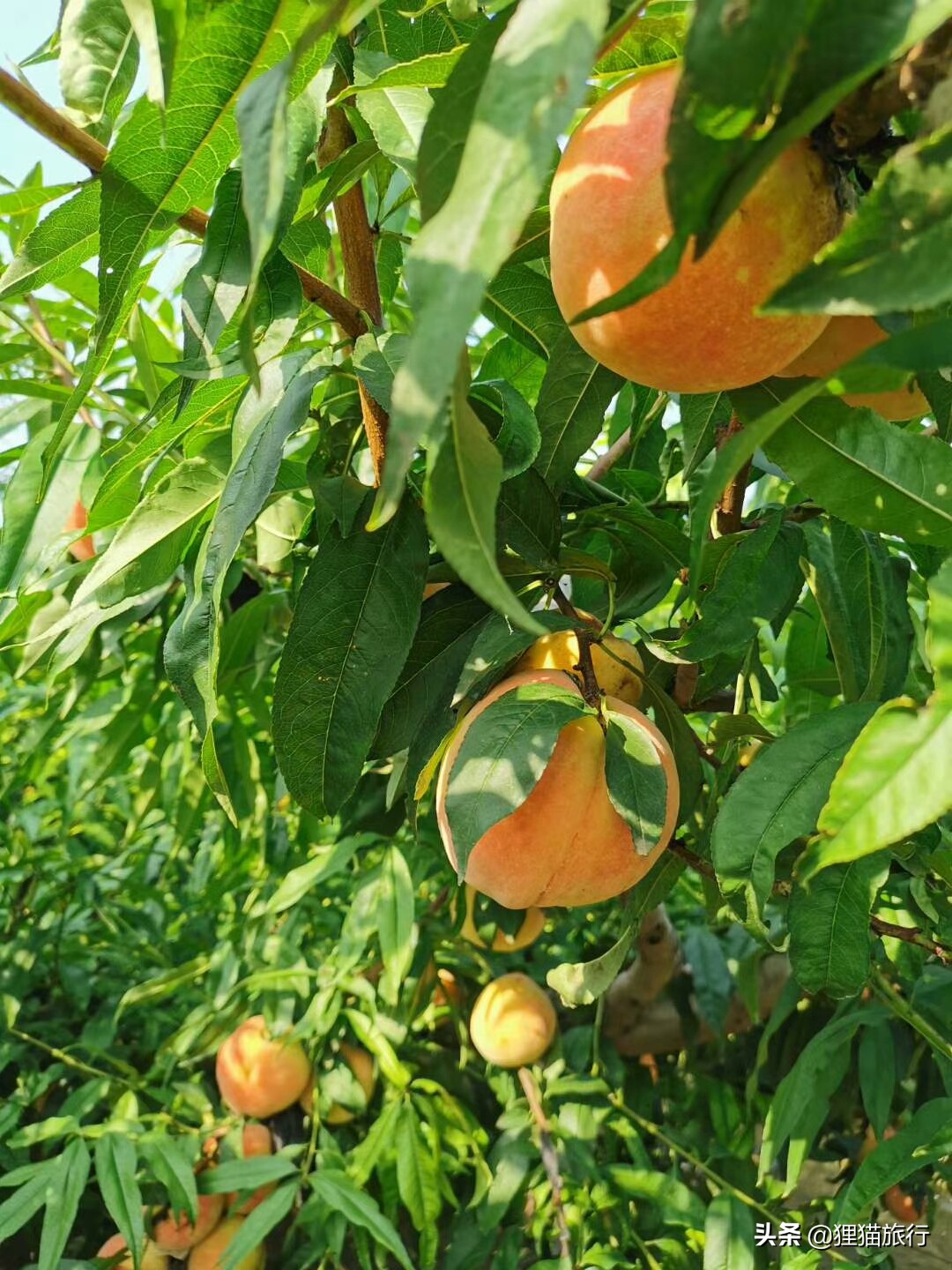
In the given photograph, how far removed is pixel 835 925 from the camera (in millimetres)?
590

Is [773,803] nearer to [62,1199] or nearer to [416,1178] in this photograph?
[416,1178]

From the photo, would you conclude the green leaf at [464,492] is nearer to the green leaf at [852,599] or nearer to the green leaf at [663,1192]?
the green leaf at [852,599]

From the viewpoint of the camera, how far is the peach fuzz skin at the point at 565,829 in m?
0.63

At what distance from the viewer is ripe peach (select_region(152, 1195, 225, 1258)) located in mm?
1538

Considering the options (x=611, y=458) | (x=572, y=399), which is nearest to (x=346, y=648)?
(x=572, y=399)

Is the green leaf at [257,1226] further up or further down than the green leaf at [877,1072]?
further up

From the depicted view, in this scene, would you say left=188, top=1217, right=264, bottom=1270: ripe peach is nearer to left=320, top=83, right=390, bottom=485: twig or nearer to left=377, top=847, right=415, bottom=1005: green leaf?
left=377, top=847, right=415, bottom=1005: green leaf

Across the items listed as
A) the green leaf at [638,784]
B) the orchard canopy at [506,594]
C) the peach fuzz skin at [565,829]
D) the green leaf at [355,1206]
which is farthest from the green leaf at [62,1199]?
the green leaf at [638,784]

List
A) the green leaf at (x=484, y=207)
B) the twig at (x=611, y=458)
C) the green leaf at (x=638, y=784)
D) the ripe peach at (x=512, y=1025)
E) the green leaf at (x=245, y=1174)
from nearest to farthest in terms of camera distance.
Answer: the green leaf at (x=484, y=207)
the green leaf at (x=638, y=784)
the twig at (x=611, y=458)
the green leaf at (x=245, y=1174)
the ripe peach at (x=512, y=1025)

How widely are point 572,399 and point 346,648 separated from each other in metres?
0.20

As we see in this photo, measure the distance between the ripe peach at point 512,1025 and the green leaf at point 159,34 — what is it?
1.36 m

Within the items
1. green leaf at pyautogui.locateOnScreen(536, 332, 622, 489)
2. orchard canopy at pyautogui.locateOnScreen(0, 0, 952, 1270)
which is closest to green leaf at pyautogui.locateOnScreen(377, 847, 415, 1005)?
orchard canopy at pyautogui.locateOnScreen(0, 0, 952, 1270)

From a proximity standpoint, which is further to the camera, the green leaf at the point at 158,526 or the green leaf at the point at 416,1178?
the green leaf at the point at 416,1178

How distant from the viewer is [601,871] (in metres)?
0.65
